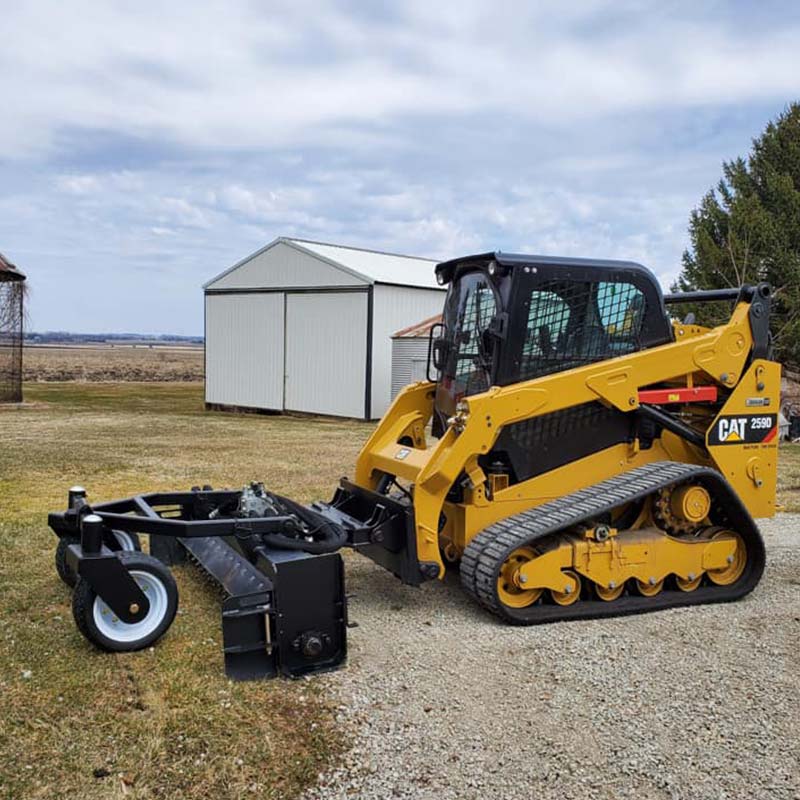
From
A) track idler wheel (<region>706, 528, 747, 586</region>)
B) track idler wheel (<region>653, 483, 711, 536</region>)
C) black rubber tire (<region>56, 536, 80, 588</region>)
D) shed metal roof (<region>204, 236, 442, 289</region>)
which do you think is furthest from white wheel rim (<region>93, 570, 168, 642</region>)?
shed metal roof (<region>204, 236, 442, 289</region>)

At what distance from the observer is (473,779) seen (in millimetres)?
3932

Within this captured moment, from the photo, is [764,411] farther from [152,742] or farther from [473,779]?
[152,742]

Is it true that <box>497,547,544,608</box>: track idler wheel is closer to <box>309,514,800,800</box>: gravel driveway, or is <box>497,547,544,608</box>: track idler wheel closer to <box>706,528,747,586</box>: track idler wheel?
<box>309,514,800,800</box>: gravel driveway

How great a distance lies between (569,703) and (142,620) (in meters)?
2.57

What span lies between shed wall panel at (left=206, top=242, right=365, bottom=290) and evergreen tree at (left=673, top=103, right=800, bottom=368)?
9.57 m

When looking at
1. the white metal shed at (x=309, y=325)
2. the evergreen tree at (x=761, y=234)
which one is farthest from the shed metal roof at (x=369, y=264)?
the evergreen tree at (x=761, y=234)

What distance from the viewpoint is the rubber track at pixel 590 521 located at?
5852 mm

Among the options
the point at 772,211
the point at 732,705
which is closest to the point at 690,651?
the point at 732,705

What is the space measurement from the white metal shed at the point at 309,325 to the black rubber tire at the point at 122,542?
15978mm

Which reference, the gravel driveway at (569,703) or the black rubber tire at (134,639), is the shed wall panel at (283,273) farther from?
the black rubber tire at (134,639)

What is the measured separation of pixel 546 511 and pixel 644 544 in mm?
769

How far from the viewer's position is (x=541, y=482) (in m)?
6.50

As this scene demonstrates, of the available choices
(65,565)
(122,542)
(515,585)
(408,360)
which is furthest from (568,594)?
(408,360)

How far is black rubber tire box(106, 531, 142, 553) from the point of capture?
19.6ft
